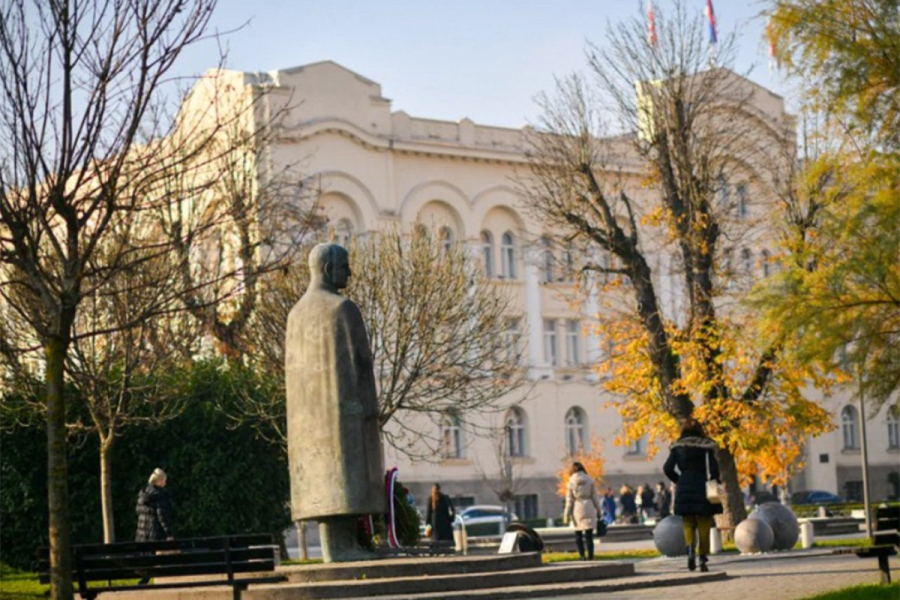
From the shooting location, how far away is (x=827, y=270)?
Answer: 95.0ft

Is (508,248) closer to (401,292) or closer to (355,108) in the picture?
(355,108)

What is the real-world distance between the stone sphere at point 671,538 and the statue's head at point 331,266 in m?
11.6

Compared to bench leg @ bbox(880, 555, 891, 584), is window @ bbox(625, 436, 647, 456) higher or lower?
higher

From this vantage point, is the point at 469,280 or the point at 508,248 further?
the point at 508,248

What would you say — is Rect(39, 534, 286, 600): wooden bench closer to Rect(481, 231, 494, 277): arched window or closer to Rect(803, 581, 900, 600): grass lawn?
Rect(803, 581, 900, 600): grass lawn

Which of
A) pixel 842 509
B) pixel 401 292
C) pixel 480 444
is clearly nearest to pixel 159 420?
pixel 401 292

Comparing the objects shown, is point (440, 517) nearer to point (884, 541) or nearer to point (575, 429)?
point (884, 541)

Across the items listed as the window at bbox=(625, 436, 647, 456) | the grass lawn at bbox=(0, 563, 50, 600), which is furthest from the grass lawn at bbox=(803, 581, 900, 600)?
the window at bbox=(625, 436, 647, 456)

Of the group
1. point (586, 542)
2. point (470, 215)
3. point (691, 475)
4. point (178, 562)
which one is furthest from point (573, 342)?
point (178, 562)

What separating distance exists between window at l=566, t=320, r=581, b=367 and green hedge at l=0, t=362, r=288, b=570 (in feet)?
112

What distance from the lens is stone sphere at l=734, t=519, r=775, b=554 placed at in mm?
29328

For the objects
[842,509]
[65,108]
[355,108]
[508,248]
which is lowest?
[842,509]

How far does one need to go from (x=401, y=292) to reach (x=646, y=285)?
5178 mm

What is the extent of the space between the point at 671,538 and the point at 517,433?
37298 mm
